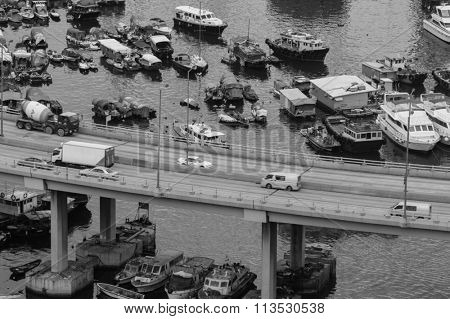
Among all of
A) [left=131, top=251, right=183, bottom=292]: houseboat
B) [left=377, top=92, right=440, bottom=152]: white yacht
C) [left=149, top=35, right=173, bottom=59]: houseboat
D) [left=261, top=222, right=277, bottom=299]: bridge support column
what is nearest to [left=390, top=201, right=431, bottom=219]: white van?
[left=261, top=222, right=277, bottom=299]: bridge support column

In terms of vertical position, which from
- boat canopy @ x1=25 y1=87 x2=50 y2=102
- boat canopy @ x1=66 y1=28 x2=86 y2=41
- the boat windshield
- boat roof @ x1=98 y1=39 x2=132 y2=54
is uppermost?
the boat windshield

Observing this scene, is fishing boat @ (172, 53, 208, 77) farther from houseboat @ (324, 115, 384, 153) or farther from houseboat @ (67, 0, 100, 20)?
houseboat @ (324, 115, 384, 153)

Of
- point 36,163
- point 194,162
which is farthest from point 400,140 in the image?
point 36,163

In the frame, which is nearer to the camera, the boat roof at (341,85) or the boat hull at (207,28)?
the boat roof at (341,85)

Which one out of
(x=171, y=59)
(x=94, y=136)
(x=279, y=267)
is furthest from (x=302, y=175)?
(x=171, y=59)

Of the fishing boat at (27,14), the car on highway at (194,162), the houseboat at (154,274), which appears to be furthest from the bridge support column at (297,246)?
the fishing boat at (27,14)

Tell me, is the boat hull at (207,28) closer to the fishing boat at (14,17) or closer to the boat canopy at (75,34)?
the boat canopy at (75,34)

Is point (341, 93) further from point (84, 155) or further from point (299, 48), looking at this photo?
point (84, 155)
